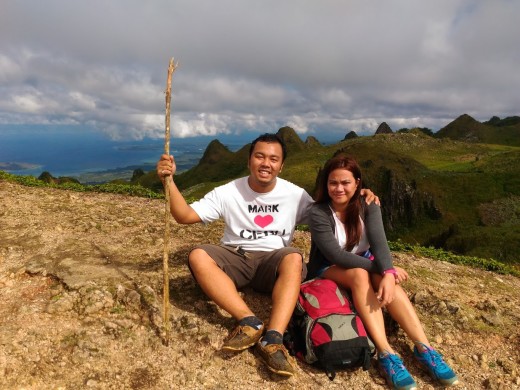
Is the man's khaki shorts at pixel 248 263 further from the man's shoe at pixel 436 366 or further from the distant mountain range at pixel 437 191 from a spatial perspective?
the distant mountain range at pixel 437 191

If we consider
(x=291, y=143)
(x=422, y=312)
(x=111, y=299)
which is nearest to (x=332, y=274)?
(x=422, y=312)

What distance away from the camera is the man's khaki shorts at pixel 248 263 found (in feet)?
18.2

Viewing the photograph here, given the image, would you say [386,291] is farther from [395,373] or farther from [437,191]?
[437,191]

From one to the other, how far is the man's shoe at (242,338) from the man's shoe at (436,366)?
90.8 inches

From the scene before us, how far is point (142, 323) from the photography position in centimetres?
546

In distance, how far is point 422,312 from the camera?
659cm

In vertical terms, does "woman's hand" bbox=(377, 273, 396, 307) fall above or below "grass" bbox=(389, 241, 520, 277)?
above

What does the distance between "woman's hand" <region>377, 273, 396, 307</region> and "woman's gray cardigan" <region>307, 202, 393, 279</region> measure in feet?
0.72

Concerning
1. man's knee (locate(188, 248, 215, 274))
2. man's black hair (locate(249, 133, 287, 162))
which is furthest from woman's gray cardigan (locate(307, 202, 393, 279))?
man's knee (locate(188, 248, 215, 274))

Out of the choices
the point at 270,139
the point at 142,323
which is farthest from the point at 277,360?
the point at 270,139

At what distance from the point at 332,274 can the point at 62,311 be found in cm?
423

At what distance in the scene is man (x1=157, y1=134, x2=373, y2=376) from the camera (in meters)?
5.11

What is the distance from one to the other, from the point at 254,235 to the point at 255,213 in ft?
1.21

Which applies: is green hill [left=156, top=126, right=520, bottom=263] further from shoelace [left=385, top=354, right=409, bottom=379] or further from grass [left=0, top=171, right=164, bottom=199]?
shoelace [left=385, top=354, right=409, bottom=379]
